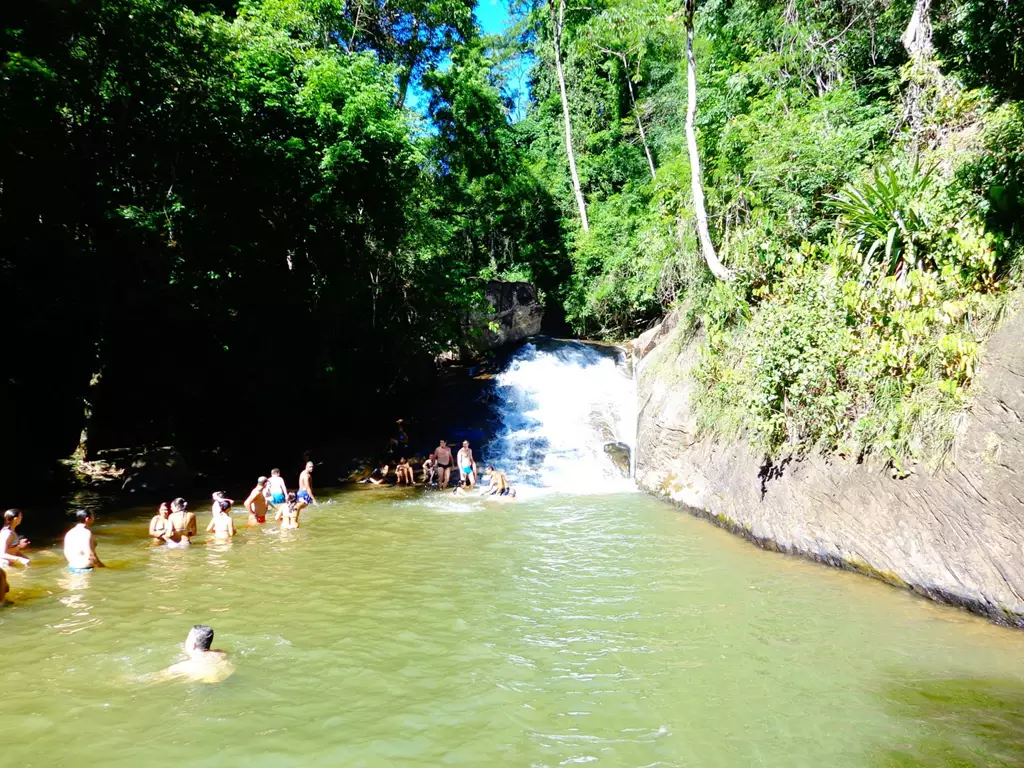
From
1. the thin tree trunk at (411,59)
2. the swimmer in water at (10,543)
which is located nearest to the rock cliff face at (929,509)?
the swimmer in water at (10,543)

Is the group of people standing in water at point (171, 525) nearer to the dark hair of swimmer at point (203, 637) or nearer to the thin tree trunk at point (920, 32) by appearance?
the dark hair of swimmer at point (203, 637)

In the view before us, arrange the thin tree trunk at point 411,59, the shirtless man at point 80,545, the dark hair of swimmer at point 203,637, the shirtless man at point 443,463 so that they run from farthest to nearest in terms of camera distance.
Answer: the thin tree trunk at point 411,59 < the shirtless man at point 443,463 < the shirtless man at point 80,545 < the dark hair of swimmer at point 203,637

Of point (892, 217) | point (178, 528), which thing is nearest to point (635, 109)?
point (892, 217)

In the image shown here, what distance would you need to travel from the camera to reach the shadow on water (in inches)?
158

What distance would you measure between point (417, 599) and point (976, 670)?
5.56 meters

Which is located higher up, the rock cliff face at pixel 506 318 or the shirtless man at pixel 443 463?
the rock cliff face at pixel 506 318

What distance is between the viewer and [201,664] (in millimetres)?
5387

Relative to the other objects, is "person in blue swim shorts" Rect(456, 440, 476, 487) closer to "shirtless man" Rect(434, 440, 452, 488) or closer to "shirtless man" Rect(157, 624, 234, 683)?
"shirtless man" Rect(434, 440, 452, 488)

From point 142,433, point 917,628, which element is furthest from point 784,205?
point 142,433

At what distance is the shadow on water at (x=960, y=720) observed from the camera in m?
4.02

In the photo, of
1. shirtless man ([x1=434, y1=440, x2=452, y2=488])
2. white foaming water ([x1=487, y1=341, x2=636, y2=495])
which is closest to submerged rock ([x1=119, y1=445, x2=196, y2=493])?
shirtless man ([x1=434, y1=440, x2=452, y2=488])

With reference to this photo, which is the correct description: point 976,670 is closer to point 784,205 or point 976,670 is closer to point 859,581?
point 859,581

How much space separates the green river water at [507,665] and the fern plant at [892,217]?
4431mm

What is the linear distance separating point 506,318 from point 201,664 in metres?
20.0
